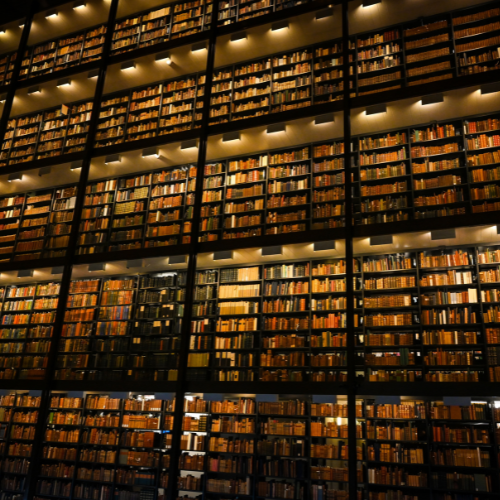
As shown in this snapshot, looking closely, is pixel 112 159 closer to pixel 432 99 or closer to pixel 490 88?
pixel 432 99

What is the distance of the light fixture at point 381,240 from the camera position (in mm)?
4801

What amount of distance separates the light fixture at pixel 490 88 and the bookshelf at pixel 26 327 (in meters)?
5.77

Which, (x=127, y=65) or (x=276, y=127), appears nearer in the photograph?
(x=276, y=127)

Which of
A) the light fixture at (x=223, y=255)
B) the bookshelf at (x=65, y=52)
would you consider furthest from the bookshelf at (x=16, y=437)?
the bookshelf at (x=65, y=52)

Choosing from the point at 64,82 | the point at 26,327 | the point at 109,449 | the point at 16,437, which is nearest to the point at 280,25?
the point at 64,82

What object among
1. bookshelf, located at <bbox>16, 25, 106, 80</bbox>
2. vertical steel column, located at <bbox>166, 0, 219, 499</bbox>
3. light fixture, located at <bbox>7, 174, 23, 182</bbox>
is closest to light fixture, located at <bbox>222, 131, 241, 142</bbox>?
vertical steel column, located at <bbox>166, 0, 219, 499</bbox>

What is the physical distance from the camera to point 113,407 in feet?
18.9

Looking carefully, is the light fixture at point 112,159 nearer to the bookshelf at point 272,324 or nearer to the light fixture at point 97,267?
the light fixture at point 97,267

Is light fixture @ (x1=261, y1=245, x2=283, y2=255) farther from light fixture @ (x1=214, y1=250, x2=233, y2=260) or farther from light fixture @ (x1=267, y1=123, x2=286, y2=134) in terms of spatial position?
light fixture @ (x1=267, y1=123, x2=286, y2=134)

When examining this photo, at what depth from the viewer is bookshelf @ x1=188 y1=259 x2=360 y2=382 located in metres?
5.18

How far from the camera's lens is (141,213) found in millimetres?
6332

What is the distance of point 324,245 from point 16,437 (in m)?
4.53

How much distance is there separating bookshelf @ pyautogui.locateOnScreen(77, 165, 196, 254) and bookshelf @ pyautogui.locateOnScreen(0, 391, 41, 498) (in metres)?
2.09

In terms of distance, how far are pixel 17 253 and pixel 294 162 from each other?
4.10 metres
